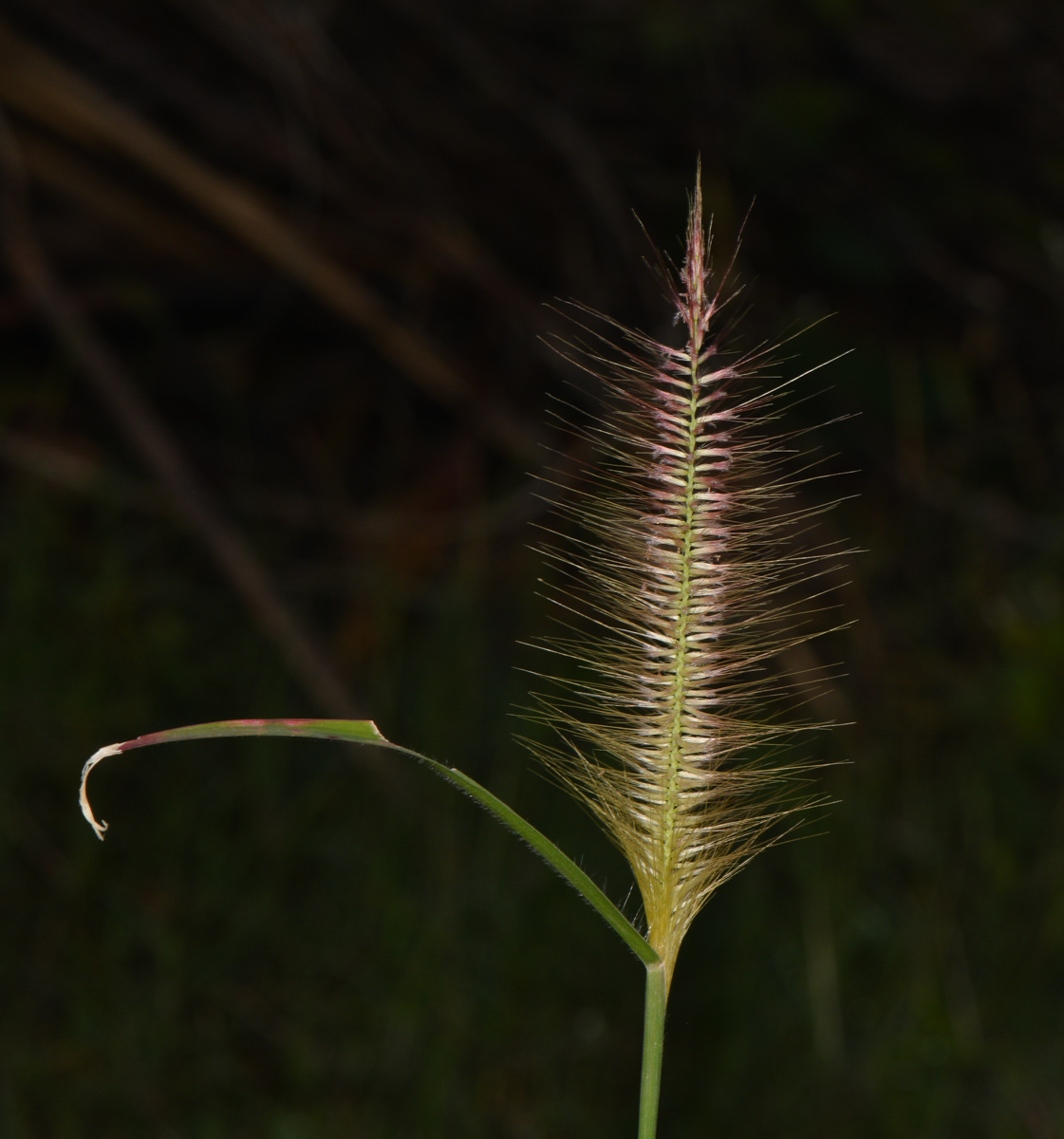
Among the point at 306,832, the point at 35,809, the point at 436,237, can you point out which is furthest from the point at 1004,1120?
the point at 436,237

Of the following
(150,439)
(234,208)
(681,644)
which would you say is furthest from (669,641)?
(234,208)

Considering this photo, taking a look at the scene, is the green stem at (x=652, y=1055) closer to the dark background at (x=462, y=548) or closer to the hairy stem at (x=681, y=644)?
the hairy stem at (x=681, y=644)

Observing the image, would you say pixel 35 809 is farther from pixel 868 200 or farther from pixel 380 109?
pixel 868 200

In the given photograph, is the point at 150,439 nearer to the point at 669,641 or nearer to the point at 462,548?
the point at 462,548

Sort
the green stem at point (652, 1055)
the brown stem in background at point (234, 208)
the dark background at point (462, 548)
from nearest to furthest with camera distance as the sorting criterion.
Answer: the green stem at point (652, 1055) < the dark background at point (462, 548) < the brown stem in background at point (234, 208)

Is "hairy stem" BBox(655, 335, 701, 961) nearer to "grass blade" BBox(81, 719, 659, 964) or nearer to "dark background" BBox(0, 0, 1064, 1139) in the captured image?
"grass blade" BBox(81, 719, 659, 964)

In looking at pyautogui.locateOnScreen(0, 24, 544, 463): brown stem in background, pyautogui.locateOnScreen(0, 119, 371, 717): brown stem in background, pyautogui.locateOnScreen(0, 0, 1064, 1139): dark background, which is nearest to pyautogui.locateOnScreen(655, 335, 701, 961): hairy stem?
pyautogui.locateOnScreen(0, 0, 1064, 1139): dark background

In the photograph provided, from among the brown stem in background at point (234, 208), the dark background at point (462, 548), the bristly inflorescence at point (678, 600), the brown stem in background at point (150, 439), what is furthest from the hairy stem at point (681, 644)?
the brown stem in background at point (234, 208)
